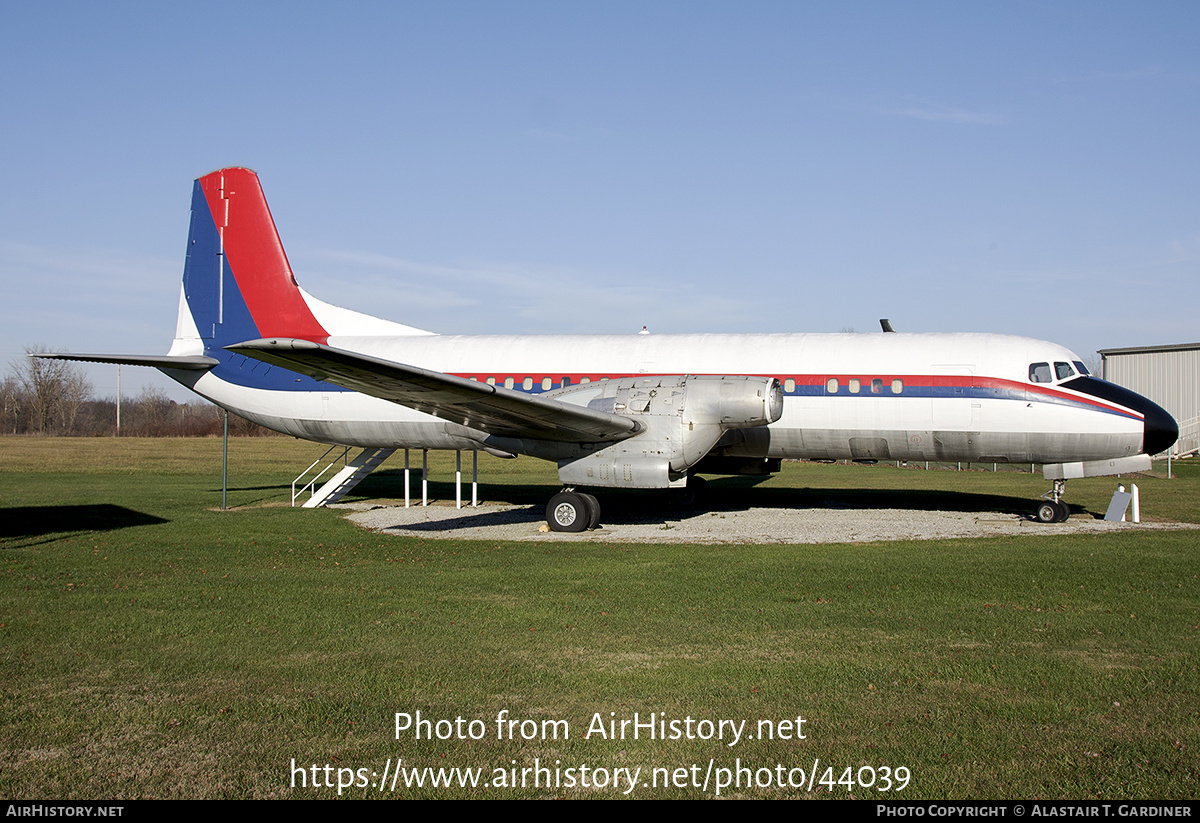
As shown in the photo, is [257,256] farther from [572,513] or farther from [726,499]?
[726,499]

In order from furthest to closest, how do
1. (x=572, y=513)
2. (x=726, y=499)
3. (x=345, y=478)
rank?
1. (x=726, y=499)
2. (x=345, y=478)
3. (x=572, y=513)

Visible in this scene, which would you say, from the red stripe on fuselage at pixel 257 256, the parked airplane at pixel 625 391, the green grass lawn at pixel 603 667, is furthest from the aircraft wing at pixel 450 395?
the red stripe on fuselage at pixel 257 256

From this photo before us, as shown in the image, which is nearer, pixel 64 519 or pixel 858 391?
pixel 858 391

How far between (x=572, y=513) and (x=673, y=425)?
2.52 metres

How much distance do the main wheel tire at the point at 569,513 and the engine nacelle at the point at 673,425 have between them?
1.19 ft

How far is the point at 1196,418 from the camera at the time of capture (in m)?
43.6

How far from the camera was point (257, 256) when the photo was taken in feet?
70.2

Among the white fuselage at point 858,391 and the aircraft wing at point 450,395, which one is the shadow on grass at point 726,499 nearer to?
the white fuselage at point 858,391

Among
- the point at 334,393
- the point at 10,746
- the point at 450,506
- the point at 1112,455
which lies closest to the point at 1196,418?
the point at 1112,455

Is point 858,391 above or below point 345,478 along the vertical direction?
above

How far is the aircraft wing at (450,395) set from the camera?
12.1m

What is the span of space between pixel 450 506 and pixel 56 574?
10.9 metres

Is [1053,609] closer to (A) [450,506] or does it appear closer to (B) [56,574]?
(B) [56,574]

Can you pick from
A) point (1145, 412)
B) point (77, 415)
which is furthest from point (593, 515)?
point (77, 415)
